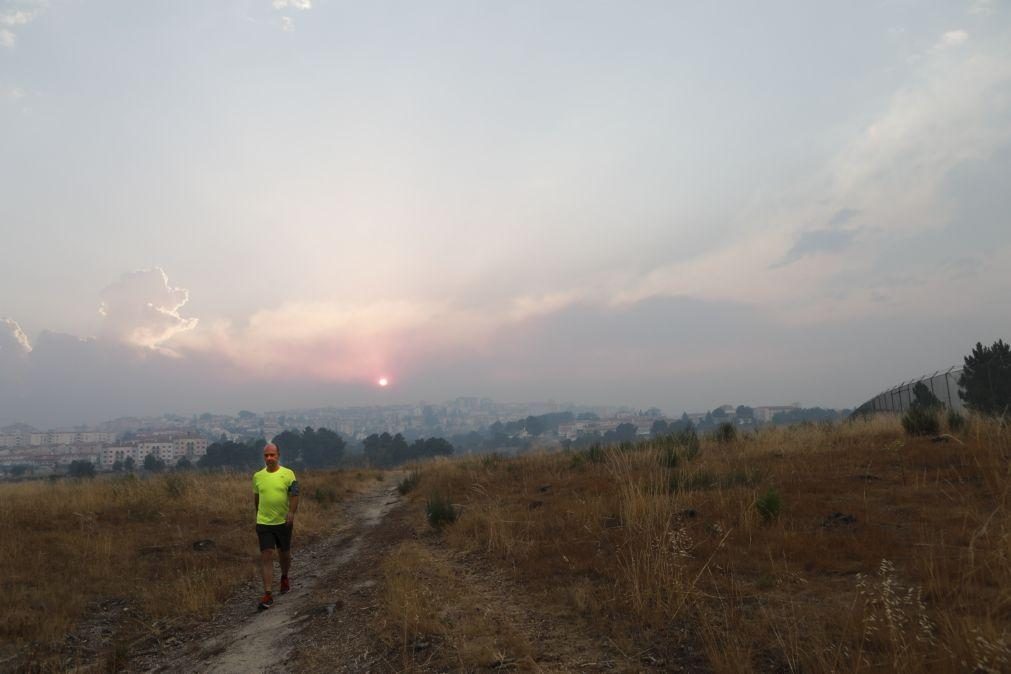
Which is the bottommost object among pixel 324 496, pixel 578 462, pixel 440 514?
pixel 324 496

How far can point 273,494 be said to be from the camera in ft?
29.1

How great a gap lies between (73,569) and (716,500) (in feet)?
36.1

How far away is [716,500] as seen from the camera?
8.61 meters

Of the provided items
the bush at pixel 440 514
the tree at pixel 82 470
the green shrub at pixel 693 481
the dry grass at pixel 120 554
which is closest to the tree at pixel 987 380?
the green shrub at pixel 693 481

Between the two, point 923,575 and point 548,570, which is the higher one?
point 923,575

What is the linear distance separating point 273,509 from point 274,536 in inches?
17.1

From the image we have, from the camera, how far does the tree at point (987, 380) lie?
62.0ft

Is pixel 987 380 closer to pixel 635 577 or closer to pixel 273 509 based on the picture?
pixel 635 577

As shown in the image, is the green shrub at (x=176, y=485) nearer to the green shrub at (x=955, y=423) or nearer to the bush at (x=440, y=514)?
the bush at (x=440, y=514)

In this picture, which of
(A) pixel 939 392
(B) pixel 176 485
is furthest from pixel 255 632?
(A) pixel 939 392

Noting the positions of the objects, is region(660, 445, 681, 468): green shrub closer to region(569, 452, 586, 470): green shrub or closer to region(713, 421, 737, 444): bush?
region(569, 452, 586, 470): green shrub

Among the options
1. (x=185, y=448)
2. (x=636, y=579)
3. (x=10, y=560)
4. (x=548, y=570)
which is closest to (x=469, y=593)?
(x=548, y=570)

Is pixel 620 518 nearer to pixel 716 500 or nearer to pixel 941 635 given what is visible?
pixel 716 500

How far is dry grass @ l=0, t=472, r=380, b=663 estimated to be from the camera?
25.6 feet
